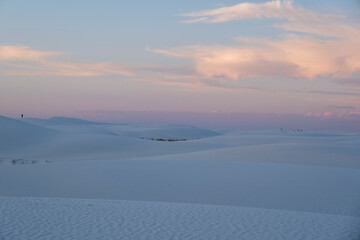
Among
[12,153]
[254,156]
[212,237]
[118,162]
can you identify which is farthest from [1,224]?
[12,153]

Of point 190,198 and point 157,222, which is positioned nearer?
point 157,222

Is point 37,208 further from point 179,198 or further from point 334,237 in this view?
point 334,237

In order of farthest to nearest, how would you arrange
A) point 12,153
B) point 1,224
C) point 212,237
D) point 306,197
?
1. point 12,153
2. point 306,197
3. point 1,224
4. point 212,237

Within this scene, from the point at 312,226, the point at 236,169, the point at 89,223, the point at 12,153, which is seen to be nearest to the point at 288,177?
the point at 236,169

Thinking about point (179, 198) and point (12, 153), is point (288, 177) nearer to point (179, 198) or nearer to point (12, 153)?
point (179, 198)

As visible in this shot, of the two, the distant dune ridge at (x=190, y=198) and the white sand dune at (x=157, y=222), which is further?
the distant dune ridge at (x=190, y=198)

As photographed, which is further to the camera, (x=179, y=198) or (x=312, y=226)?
(x=179, y=198)

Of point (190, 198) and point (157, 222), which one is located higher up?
point (157, 222)

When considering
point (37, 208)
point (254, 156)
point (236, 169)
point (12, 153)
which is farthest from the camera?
point (12, 153)

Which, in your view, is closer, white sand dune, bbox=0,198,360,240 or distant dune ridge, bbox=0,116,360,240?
white sand dune, bbox=0,198,360,240
